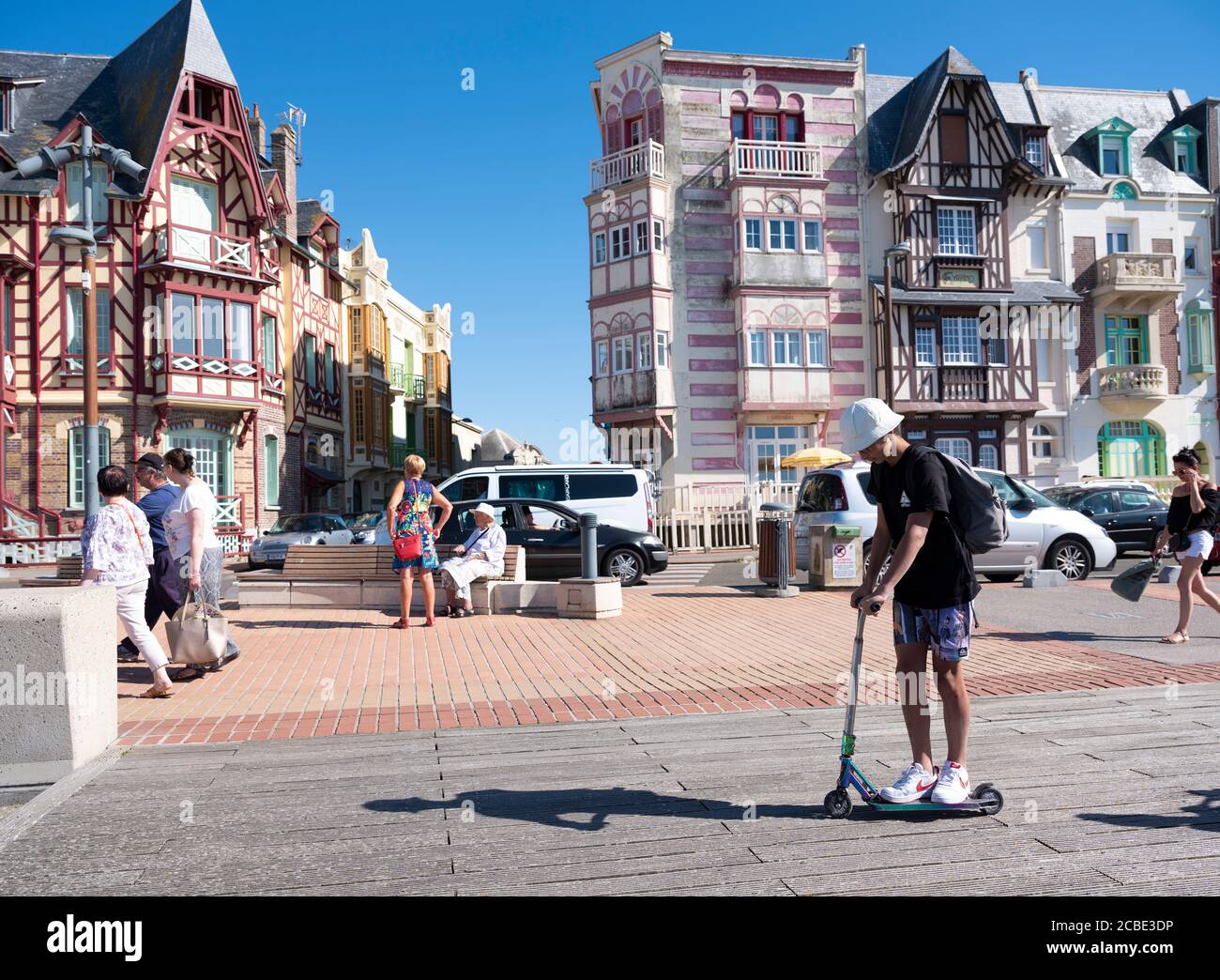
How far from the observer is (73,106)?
28.7 metres

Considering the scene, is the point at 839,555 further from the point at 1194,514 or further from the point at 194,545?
the point at 194,545

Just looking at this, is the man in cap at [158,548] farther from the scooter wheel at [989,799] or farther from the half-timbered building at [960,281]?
the half-timbered building at [960,281]

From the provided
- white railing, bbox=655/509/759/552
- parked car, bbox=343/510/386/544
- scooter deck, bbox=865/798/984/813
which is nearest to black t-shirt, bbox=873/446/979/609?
scooter deck, bbox=865/798/984/813

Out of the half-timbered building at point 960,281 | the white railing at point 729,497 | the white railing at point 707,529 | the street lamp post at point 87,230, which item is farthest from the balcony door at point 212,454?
the half-timbered building at point 960,281

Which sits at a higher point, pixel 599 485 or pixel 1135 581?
pixel 599 485

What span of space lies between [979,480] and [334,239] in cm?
3652

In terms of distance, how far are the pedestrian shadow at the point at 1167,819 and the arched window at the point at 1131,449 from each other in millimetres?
31603

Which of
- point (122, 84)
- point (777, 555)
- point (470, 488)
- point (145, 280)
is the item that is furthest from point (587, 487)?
point (122, 84)

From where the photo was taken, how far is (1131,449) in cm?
3288

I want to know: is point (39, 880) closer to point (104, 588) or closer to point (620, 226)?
point (104, 588)

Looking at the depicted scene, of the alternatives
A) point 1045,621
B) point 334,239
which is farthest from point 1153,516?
point 334,239

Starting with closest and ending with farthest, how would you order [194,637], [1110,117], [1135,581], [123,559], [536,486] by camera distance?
1. [123,559]
2. [194,637]
3. [1135,581]
4. [536,486]
5. [1110,117]

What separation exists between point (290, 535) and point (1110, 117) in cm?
3180

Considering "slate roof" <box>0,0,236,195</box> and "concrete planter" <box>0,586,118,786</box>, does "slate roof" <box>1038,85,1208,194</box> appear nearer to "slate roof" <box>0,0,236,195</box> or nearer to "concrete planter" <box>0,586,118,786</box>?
"slate roof" <box>0,0,236,195</box>
